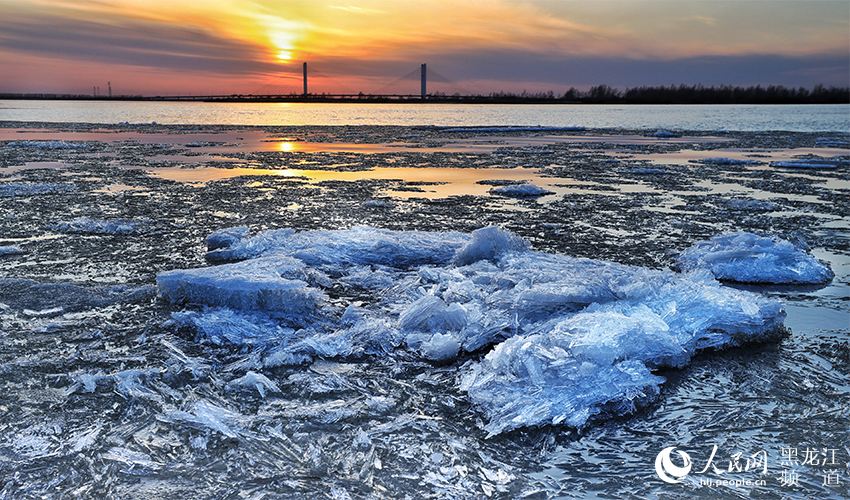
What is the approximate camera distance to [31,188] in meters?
10.8

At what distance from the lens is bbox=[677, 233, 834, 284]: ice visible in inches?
226

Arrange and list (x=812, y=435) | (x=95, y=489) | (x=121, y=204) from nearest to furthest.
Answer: (x=95, y=489), (x=812, y=435), (x=121, y=204)

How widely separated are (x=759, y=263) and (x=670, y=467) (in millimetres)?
3773

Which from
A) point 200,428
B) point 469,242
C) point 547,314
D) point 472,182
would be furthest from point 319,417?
point 472,182

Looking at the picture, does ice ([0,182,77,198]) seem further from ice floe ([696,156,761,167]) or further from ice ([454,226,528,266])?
ice floe ([696,156,761,167])

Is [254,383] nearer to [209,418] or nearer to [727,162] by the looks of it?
[209,418]

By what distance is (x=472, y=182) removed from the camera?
13289mm

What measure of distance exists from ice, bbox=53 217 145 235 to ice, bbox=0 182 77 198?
313 centimetres

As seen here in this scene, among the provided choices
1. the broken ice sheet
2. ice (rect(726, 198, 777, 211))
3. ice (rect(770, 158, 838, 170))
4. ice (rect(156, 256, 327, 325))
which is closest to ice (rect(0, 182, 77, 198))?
the broken ice sheet

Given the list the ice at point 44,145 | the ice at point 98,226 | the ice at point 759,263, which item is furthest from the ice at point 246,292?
the ice at point 44,145

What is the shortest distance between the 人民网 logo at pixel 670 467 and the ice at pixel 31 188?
1058 centimetres

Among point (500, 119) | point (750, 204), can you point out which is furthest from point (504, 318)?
point (500, 119)

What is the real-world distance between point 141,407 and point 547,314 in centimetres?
266

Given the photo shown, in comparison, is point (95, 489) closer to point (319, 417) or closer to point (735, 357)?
point (319, 417)
